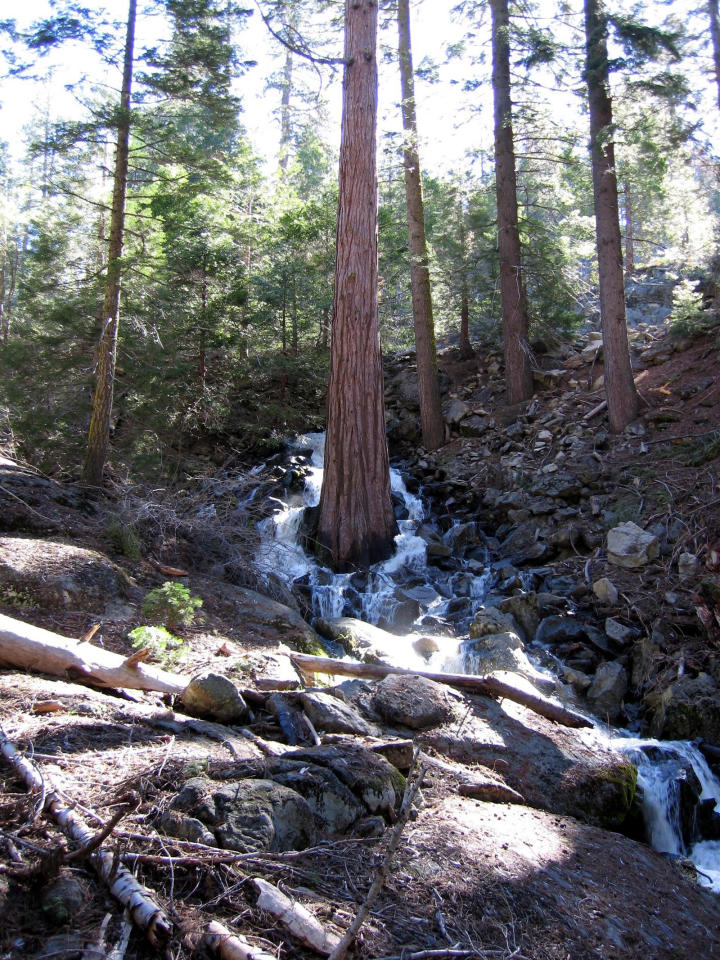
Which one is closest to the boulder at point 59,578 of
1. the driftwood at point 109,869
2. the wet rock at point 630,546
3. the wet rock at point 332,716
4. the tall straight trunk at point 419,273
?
the wet rock at point 332,716

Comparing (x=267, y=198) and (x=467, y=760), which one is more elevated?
(x=267, y=198)

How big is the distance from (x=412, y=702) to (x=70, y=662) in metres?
2.38

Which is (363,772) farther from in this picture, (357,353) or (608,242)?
(608,242)

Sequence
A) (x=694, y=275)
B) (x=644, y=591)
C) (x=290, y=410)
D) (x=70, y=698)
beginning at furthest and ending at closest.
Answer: (x=694, y=275) < (x=290, y=410) < (x=644, y=591) < (x=70, y=698)

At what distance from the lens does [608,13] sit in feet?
36.4

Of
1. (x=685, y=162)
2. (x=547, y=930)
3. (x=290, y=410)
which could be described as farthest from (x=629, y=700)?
(x=685, y=162)

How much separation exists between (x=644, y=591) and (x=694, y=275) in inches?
508

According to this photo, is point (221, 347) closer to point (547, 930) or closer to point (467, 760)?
point (467, 760)

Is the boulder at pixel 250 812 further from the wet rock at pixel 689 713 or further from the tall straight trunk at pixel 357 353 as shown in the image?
the tall straight trunk at pixel 357 353

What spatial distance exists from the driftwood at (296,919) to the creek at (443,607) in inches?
127

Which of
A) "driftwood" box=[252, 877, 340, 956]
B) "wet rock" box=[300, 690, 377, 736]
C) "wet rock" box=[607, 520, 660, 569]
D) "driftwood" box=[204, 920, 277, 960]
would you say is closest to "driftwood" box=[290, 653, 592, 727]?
"wet rock" box=[300, 690, 377, 736]

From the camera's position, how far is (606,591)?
25.8 feet

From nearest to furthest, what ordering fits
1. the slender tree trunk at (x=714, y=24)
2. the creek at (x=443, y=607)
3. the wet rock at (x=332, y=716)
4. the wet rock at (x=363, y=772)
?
the wet rock at (x=363, y=772)
the wet rock at (x=332, y=716)
the creek at (x=443, y=607)
the slender tree trunk at (x=714, y=24)

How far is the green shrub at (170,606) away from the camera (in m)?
5.89
